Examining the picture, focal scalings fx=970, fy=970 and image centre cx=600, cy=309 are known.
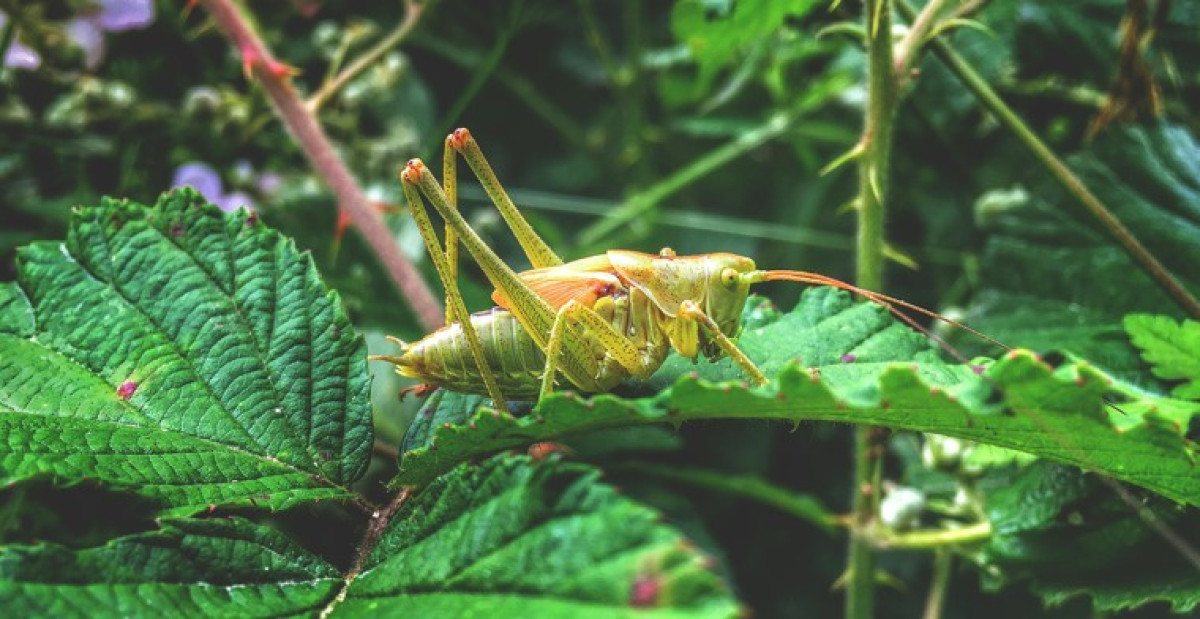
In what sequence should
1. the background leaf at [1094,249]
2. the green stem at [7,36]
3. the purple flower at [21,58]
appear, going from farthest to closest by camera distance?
the purple flower at [21,58]
the green stem at [7,36]
the background leaf at [1094,249]

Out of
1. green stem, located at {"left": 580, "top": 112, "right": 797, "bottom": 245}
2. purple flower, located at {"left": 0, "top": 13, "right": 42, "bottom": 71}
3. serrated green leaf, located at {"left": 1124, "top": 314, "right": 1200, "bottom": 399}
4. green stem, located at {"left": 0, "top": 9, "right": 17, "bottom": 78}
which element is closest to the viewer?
serrated green leaf, located at {"left": 1124, "top": 314, "right": 1200, "bottom": 399}

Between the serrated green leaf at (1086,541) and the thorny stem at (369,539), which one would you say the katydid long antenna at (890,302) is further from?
the thorny stem at (369,539)

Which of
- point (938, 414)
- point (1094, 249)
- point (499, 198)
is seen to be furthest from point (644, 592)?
point (1094, 249)

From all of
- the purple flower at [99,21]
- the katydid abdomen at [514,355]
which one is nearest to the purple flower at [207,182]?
the purple flower at [99,21]

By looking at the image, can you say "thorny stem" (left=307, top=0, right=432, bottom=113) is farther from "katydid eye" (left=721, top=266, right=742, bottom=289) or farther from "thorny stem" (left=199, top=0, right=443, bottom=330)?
"katydid eye" (left=721, top=266, right=742, bottom=289)

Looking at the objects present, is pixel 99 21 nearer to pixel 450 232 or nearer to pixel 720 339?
pixel 450 232

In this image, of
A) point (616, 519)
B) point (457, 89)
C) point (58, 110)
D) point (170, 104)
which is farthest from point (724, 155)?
point (616, 519)

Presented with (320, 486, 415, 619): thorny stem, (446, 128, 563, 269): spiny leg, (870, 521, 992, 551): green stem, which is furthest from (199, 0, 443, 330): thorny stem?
(870, 521, 992, 551): green stem
